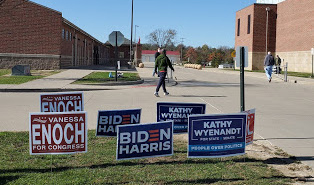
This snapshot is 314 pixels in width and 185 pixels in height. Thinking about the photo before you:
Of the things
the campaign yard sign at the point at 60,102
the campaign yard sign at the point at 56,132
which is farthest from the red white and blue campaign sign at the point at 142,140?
the campaign yard sign at the point at 60,102

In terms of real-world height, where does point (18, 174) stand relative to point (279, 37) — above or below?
below

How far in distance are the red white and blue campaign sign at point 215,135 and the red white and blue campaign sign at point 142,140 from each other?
1.20 ft

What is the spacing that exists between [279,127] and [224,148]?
4.00m

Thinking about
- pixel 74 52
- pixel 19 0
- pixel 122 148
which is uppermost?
pixel 19 0

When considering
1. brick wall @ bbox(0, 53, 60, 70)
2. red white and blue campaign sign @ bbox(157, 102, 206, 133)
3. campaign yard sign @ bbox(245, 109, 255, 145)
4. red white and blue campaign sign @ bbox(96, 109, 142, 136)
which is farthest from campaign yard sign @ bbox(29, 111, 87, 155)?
brick wall @ bbox(0, 53, 60, 70)

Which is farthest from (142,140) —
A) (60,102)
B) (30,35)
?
(30,35)

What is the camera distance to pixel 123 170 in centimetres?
535

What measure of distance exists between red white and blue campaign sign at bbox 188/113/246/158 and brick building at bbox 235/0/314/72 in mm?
38913

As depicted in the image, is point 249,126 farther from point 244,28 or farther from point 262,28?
point 244,28

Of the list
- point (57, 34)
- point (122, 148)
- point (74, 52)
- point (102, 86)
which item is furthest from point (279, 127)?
point (74, 52)

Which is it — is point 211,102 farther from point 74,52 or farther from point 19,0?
point 74,52

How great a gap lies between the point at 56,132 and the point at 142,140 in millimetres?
1113

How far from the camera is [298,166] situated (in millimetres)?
5766

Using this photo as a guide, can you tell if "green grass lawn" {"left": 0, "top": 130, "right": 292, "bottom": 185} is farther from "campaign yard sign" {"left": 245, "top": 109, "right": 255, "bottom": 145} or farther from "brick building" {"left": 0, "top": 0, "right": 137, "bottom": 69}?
"brick building" {"left": 0, "top": 0, "right": 137, "bottom": 69}
